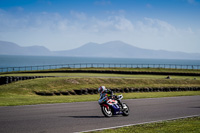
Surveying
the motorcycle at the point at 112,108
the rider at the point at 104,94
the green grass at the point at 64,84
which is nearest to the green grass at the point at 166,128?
the motorcycle at the point at 112,108

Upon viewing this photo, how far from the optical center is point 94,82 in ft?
115

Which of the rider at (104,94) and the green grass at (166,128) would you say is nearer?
the green grass at (166,128)

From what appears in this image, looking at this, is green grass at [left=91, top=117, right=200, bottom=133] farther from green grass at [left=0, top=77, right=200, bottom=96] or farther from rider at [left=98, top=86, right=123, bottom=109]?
green grass at [left=0, top=77, right=200, bottom=96]

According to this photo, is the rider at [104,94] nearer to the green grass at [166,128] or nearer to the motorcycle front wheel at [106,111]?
the motorcycle front wheel at [106,111]

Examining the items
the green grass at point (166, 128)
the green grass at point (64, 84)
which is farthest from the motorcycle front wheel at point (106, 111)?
the green grass at point (64, 84)

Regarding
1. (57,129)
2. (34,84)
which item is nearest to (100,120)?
(57,129)

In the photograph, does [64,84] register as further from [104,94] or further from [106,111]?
[104,94]

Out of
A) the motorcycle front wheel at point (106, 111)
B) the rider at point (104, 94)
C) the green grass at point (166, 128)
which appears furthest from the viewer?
the motorcycle front wheel at point (106, 111)

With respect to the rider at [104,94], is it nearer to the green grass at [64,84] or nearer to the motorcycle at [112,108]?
the motorcycle at [112,108]

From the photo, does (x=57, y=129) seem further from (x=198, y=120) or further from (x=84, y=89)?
(x=84, y=89)

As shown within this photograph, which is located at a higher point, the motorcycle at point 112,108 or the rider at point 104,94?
the rider at point 104,94

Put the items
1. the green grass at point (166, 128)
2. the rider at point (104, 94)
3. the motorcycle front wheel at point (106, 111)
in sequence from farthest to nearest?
the motorcycle front wheel at point (106, 111)
the rider at point (104, 94)
the green grass at point (166, 128)

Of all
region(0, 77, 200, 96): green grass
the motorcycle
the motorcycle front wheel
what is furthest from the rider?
region(0, 77, 200, 96): green grass

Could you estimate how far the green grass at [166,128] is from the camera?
412 inches
